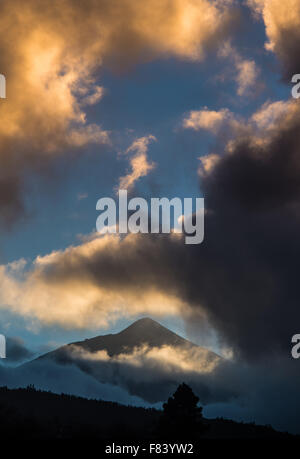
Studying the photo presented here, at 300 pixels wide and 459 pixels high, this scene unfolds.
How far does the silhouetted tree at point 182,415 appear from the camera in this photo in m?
140

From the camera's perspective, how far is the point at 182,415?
472 ft

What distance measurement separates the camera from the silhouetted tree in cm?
14025
